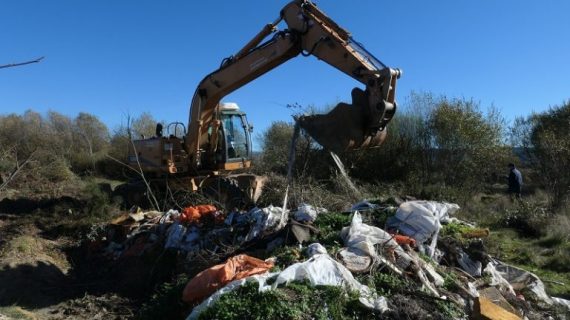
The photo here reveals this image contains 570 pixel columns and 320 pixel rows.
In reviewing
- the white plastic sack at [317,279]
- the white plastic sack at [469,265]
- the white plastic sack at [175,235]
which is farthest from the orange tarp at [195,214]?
the white plastic sack at [469,265]

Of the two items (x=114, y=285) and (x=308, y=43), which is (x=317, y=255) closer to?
(x=114, y=285)

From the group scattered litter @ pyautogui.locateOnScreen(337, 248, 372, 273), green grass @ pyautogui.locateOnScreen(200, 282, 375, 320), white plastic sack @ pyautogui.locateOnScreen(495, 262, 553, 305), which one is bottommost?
white plastic sack @ pyautogui.locateOnScreen(495, 262, 553, 305)

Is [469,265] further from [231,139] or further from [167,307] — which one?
[231,139]

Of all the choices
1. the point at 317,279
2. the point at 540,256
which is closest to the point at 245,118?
the point at 540,256

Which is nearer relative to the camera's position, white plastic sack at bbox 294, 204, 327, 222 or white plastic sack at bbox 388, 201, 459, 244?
white plastic sack at bbox 388, 201, 459, 244

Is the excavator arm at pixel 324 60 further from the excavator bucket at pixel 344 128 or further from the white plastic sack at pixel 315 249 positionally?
the white plastic sack at pixel 315 249

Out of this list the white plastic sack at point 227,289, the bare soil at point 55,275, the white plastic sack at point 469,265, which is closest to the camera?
the white plastic sack at point 227,289

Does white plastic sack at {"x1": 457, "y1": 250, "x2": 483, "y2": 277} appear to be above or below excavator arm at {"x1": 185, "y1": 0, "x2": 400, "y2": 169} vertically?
below

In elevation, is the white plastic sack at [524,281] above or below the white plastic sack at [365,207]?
below

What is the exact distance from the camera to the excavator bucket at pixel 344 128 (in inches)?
297

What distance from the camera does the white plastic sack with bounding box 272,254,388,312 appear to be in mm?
5178

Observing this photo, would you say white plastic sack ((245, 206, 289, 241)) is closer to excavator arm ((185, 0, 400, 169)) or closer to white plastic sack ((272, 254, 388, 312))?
excavator arm ((185, 0, 400, 169))

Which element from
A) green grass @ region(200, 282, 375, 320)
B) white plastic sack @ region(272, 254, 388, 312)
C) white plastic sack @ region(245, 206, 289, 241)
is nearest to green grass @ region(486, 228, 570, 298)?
white plastic sack @ region(272, 254, 388, 312)

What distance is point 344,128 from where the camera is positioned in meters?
7.56
